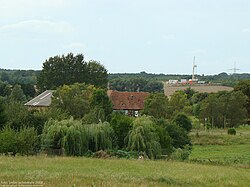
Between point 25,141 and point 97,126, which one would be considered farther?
point 97,126

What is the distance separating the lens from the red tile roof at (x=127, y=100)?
3322 inches

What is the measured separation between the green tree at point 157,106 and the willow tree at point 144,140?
28.9 meters

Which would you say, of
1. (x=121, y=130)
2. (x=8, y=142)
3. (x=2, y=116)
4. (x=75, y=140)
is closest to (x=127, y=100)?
(x=2, y=116)

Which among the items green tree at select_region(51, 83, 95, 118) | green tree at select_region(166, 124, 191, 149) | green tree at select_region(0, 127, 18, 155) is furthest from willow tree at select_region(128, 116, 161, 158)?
green tree at select_region(51, 83, 95, 118)

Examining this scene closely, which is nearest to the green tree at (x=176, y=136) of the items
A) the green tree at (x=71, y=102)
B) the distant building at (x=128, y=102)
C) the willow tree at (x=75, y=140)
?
the willow tree at (x=75, y=140)

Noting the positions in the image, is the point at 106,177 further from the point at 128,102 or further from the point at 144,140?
the point at 128,102

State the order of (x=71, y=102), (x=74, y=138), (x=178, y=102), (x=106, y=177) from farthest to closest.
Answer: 1. (x=178, y=102)
2. (x=71, y=102)
3. (x=74, y=138)
4. (x=106, y=177)

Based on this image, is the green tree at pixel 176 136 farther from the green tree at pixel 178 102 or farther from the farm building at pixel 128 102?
the farm building at pixel 128 102

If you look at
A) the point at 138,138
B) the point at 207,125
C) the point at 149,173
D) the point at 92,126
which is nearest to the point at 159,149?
the point at 138,138

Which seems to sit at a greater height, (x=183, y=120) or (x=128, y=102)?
(x=128, y=102)

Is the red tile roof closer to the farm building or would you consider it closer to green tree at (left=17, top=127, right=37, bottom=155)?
the farm building

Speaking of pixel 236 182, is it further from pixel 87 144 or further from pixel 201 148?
pixel 201 148

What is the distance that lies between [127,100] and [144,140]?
5149cm

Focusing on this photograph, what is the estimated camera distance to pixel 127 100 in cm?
8575
